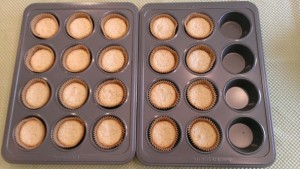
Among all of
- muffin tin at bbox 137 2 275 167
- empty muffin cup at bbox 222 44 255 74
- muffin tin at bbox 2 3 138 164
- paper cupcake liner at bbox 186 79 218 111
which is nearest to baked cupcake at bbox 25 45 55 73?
muffin tin at bbox 2 3 138 164

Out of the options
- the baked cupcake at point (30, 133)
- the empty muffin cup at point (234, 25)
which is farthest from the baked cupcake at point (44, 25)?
the empty muffin cup at point (234, 25)

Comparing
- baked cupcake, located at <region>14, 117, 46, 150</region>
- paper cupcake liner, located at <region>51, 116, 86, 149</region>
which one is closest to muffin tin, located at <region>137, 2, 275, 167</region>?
paper cupcake liner, located at <region>51, 116, 86, 149</region>

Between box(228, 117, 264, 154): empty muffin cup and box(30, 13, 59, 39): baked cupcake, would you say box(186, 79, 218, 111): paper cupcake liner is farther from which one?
box(30, 13, 59, 39): baked cupcake

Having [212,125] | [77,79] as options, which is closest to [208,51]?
[212,125]

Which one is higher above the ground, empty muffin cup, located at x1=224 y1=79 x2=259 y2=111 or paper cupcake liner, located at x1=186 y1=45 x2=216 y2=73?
paper cupcake liner, located at x1=186 y1=45 x2=216 y2=73

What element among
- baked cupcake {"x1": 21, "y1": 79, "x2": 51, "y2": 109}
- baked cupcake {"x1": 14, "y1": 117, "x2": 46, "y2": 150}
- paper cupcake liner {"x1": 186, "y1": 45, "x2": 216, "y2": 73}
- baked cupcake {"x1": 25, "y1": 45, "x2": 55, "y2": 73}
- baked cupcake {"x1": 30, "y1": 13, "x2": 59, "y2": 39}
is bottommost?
baked cupcake {"x1": 14, "y1": 117, "x2": 46, "y2": 150}

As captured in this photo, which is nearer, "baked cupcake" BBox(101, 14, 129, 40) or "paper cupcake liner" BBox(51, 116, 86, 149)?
"paper cupcake liner" BBox(51, 116, 86, 149)

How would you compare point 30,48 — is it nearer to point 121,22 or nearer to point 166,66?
point 121,22
